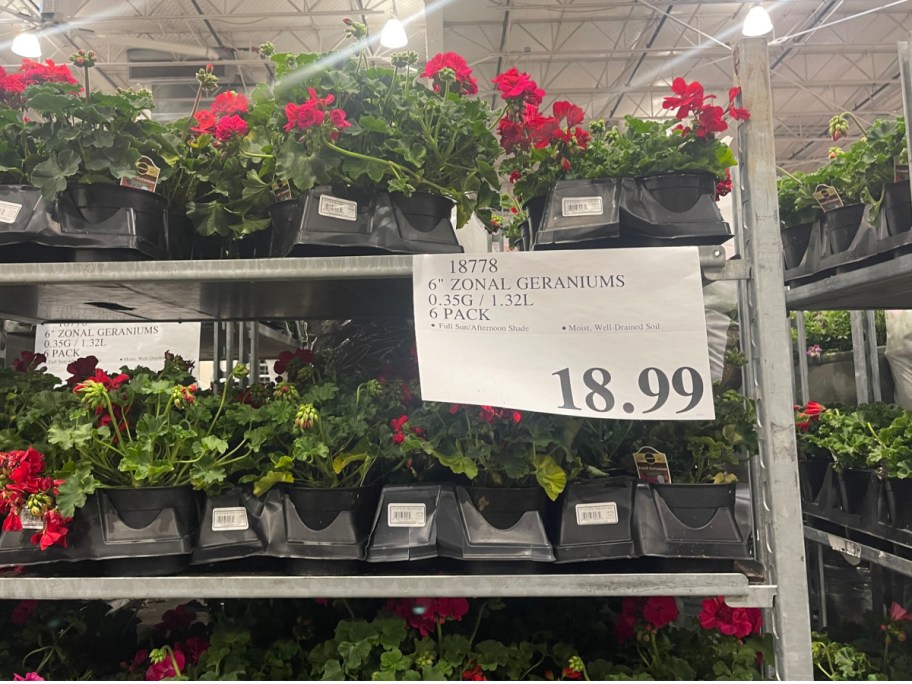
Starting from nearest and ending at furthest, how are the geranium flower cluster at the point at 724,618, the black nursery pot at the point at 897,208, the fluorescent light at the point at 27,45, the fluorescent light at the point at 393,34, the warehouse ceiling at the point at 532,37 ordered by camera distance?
the geranium flower cluster at the point at 724,618
the black nursery pot at the point at 897,208
the fluorescent light at the point at 393,34
the fluorescent light at the point at 27,45
the warehouse ceiling at the point at 532,37

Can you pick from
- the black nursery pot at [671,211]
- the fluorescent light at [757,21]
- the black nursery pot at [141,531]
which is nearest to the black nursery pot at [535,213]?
the black nursery pot at [671,211]

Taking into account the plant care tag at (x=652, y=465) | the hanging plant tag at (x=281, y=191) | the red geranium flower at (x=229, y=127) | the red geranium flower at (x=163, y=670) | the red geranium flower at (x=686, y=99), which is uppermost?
the red geranium flower at (x=686, y=99)

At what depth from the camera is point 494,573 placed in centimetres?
107

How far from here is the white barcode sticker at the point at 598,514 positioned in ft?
3.59

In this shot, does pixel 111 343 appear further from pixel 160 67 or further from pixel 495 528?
pixel 160 67

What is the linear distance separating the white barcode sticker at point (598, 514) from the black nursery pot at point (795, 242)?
1.16 meters

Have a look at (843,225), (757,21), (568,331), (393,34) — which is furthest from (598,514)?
(757,21)

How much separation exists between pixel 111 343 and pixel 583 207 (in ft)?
6.21

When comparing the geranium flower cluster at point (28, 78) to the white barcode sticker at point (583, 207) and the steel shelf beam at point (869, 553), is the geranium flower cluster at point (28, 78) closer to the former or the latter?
the white barcode sticker at point (583, 207)

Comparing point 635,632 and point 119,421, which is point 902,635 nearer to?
point 635,632

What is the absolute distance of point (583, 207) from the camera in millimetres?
1183

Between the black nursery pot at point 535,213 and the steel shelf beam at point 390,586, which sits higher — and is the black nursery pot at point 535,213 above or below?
above

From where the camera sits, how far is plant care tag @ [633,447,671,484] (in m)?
1.16

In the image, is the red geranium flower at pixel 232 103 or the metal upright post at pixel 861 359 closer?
the red geranium flower at pixel 232 103
